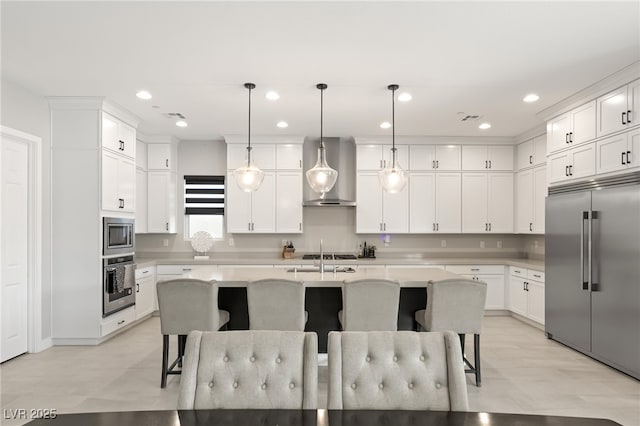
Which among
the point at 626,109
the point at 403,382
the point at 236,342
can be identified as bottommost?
the point at 403,382

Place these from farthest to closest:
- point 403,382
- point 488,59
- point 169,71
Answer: point 169,71 → point 488,59 → point 403,382

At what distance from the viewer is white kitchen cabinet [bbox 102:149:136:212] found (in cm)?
476

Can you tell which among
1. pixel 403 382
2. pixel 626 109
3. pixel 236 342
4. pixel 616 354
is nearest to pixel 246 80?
pixel 236 342

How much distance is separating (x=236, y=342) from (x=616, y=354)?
383cm

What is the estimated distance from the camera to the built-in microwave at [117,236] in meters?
4.75

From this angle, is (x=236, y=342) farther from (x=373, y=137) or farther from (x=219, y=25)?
(x=373, y=137)

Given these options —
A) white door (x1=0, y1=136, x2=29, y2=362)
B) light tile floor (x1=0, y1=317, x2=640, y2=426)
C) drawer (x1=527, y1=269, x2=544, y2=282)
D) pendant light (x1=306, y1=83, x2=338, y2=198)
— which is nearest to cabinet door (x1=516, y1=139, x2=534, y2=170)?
drawer (x1=527, y1=269, x2=544, y2=282)

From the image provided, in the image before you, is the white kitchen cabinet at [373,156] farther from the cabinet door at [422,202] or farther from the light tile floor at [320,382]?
the light tile floor at [320,382]

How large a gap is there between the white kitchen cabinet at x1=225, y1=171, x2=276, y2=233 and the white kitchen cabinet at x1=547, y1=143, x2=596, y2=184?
3.80 meters

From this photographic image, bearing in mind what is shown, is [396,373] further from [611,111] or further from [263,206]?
[263,206]

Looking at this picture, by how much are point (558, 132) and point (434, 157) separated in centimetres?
192

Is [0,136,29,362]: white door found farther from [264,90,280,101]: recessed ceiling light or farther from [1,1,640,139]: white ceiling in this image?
[264,90,280,101]: recessed ceiling light

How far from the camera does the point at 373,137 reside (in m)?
6.41

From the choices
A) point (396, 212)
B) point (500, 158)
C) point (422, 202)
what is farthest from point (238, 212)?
point (500, 158)
